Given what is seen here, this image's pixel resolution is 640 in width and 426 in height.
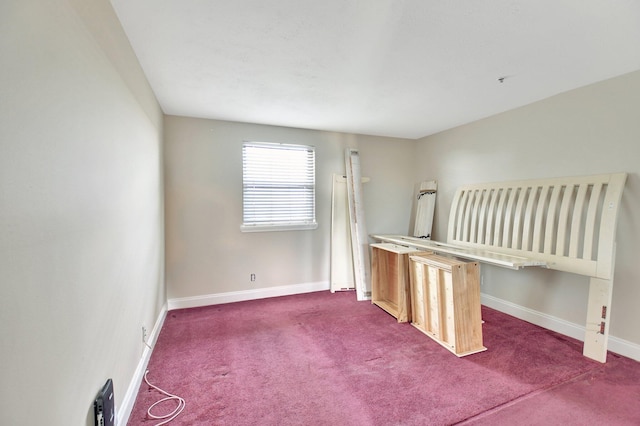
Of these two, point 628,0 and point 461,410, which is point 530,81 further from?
point 461,410

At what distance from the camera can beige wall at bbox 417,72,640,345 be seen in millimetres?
2359

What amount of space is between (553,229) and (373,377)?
2286 millimetres

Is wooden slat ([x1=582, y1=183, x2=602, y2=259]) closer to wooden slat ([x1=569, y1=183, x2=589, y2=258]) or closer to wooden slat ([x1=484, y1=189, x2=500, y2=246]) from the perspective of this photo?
wooden slat ([x1=569, y1=183, x2=589, y2=258])

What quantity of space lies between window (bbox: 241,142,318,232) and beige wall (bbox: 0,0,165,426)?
6.36 feet

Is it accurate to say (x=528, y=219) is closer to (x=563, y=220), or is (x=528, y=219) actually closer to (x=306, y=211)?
(x=563, y=220)

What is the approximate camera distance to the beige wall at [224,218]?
3.47 metres

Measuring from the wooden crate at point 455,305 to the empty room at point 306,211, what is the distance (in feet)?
0.10

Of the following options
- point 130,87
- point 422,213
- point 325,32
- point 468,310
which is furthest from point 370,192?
point 130,87

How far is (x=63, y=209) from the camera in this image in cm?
103

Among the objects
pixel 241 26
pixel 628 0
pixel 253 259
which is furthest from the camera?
pixel 253 259

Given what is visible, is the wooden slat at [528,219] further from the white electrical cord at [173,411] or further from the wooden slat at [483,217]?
the white electrical cord at [173,411]

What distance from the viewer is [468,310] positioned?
251cm

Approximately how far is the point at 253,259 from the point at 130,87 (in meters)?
2.47

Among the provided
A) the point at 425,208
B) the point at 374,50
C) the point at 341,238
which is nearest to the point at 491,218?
the point at 425,208
